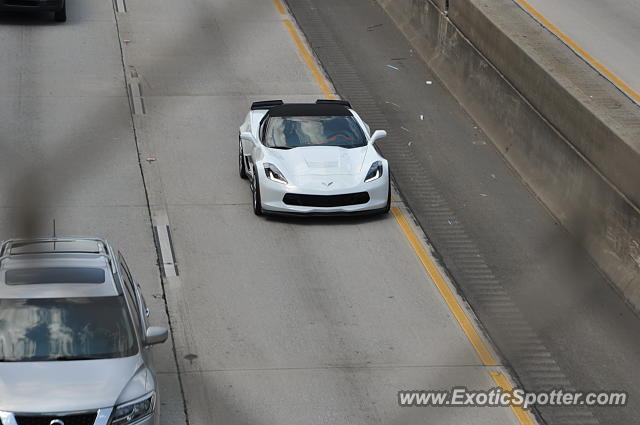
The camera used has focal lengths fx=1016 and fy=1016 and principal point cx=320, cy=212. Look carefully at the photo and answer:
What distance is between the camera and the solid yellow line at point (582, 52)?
48.6ft

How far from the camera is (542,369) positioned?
9.58m

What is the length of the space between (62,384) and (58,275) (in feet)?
3.58

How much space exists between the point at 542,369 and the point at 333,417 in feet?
7.51

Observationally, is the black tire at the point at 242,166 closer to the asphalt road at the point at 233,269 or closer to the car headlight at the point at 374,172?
the asphalt road at the point at 233,269

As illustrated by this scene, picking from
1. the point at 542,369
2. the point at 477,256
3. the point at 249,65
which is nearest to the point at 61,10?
the point at 249,65

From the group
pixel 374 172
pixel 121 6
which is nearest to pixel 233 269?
pixel 374 172

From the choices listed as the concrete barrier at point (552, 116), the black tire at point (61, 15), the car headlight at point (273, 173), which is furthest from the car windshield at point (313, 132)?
the black tire at point (61, 15)

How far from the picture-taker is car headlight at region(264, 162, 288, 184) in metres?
13.1

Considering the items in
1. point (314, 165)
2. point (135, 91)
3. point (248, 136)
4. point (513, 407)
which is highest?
point (248, 136)

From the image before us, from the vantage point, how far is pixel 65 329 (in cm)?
702

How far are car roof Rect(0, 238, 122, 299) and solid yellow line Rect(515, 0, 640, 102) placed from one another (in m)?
9.24

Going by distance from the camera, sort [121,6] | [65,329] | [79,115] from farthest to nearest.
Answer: [121,6], [65,329], [79,115]

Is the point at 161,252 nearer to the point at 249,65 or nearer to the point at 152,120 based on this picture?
the point at 152,120

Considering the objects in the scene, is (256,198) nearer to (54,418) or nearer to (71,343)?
(71,343)
